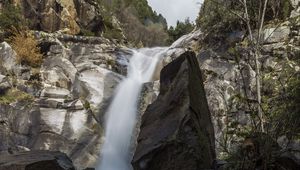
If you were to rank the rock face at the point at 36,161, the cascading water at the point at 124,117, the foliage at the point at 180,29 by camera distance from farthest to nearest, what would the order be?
the foliage at the point at 180,29
the cascading water at the point at 124,117
the rock face at the point at 36,161

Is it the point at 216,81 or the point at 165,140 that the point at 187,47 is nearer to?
the point at 216,81

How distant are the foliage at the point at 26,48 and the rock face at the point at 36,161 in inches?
476

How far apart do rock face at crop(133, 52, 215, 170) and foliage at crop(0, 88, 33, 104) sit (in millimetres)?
11840

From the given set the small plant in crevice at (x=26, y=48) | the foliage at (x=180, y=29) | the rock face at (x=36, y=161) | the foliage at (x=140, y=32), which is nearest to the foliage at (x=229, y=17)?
the small plant in crevice at (x=26, y=48)

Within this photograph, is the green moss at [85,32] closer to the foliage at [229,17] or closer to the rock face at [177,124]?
the foliage at [229,17]

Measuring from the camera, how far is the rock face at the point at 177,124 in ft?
34.7

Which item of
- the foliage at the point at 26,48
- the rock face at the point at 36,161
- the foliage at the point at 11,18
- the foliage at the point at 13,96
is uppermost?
the foliage at the point at 11,18

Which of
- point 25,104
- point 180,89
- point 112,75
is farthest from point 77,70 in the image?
point 180,89

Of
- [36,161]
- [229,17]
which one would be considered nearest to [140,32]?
[229,17]

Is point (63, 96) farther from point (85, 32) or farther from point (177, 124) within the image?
point (177, 124)

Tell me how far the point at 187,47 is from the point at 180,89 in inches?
632

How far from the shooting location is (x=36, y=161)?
40.6ft

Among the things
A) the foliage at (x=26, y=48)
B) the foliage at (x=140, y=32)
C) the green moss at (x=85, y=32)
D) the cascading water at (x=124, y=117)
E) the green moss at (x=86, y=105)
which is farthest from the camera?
the foliage at (x=140, y=32)

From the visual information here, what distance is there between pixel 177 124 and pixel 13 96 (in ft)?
45.4
